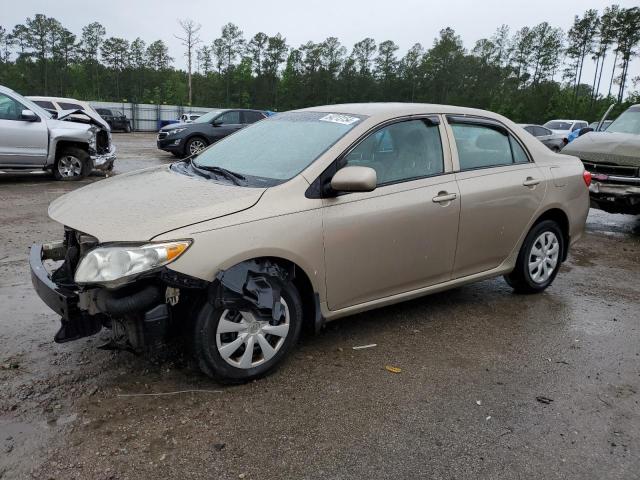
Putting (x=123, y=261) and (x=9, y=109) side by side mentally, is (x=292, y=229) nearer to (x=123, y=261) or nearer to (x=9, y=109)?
(x=123, y=261)

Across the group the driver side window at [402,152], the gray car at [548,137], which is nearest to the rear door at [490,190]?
the driver side window at [402,152]

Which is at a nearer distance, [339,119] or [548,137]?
[339,119]

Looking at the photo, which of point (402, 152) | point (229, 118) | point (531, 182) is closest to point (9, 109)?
point (229, 118)

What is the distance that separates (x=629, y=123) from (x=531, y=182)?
5447mm

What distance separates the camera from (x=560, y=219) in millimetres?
5043

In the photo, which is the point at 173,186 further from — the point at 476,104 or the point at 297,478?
the point at 476,104

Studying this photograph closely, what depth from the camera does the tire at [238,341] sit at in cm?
301

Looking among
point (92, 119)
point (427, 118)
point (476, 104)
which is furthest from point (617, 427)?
point (476, 104)

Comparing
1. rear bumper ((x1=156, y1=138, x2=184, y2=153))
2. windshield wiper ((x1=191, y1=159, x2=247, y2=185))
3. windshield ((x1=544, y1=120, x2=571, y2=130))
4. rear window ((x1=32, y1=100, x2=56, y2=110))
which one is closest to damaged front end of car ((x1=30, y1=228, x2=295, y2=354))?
windshield wiper ((x1=191, y1=159, x2=247, y2=185))

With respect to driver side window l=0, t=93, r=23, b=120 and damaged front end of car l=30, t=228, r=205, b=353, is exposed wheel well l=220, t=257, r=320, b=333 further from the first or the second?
driver side window l=0, t=93, r=23, b=120

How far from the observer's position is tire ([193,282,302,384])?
3.01 metres

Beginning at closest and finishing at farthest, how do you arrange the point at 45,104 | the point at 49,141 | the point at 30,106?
the point at 30,106, the point at 49,141, the point at 45,104

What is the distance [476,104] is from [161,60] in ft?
144

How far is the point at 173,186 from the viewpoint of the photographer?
137 inches
